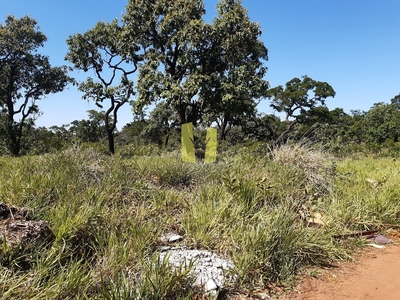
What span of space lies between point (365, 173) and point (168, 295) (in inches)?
215

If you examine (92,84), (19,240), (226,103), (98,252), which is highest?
(92,84)

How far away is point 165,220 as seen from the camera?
Answer: 3209 mm

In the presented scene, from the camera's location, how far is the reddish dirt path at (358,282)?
2.46 metres

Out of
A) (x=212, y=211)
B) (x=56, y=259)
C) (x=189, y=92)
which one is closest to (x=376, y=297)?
(x=212, y=211)

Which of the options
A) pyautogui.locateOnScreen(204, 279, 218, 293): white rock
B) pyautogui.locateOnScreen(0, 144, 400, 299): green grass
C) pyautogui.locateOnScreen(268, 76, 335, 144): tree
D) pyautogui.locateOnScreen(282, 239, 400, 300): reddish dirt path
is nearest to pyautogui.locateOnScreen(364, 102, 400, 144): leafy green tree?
pyautogui.locateOnScreen(268, 76, 335, 144): tree

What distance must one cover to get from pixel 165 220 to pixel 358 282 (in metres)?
1.97

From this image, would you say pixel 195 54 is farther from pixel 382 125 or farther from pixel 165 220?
pixel 382 125

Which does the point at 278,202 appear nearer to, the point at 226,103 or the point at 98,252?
the point at 98,252

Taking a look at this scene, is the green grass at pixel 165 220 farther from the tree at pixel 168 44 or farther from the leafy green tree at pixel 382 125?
the leafy green tree at pixel 382 125

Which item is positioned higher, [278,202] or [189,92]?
[189,92]

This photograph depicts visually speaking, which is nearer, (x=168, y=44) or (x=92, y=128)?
(x=168, y=44)

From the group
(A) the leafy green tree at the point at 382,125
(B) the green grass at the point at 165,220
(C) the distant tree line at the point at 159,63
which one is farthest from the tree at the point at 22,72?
(A) the leafy green tree at the point at 382,125

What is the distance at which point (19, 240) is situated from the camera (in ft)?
7.27

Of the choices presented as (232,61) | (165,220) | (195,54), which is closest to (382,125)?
(232,61)
